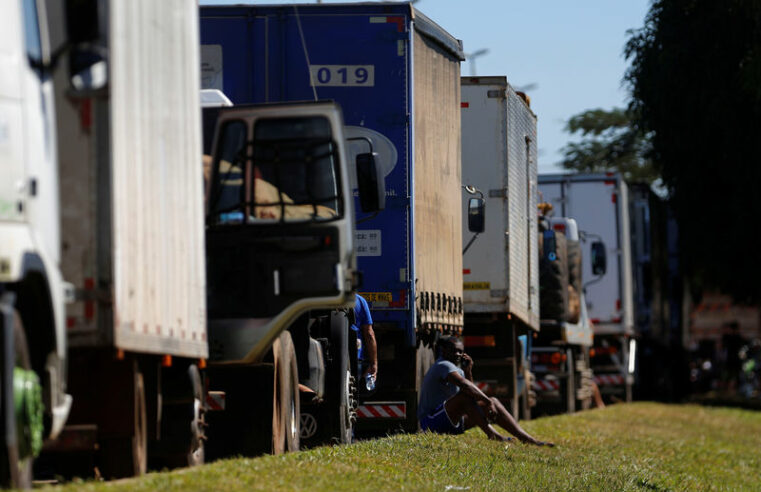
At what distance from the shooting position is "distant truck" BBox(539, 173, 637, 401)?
29.7m

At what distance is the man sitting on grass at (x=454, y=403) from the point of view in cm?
1554

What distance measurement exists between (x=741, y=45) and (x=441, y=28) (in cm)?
1903

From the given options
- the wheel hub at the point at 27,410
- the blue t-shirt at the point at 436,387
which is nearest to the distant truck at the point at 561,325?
the blue t-shirt at the point at 436,387

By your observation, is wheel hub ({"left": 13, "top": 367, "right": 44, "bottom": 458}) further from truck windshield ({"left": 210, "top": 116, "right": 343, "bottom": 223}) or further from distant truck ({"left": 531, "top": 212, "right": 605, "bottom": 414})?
distant truck ({"left": 531, "top": 212, "right": 605, "bottom": 414})

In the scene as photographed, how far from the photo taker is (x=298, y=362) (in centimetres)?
1390

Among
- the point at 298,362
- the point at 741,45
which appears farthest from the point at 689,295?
the point at 298,362

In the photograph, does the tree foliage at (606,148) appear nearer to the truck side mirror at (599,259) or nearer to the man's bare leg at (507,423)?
the truck side mirror at (599,259)

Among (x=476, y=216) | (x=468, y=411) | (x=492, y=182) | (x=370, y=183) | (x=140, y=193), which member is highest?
(x=492, y=182)

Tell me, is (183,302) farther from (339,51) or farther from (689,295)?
(689,295)

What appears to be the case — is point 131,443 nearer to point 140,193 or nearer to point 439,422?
point 140,193

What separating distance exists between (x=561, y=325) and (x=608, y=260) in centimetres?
578

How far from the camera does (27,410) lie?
780 cm

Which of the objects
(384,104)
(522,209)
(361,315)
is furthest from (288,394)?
(522,209)

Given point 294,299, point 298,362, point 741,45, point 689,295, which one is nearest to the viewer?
point 294,299
